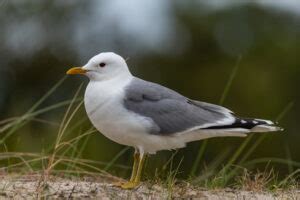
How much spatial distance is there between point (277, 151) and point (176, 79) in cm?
265

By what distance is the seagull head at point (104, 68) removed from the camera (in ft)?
19.7

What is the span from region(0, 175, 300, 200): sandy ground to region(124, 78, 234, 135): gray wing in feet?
1.15

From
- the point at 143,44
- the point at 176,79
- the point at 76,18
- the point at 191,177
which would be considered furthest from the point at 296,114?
the point at 191,177

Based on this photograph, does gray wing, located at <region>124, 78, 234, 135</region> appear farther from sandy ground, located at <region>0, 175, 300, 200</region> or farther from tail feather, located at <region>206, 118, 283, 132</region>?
sandy ground, located at <region>0, 175, 300, 200</region>

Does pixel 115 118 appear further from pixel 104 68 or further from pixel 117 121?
pixel 104 68

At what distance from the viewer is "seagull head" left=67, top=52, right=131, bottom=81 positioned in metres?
6.01

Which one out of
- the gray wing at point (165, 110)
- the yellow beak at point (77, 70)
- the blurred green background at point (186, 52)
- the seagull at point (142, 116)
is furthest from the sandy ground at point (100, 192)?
the blurred green background at point (186, 52)

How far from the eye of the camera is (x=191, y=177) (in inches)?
240

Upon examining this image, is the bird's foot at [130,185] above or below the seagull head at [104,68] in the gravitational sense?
below

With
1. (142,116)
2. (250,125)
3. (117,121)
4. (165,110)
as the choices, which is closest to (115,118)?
(117,121)

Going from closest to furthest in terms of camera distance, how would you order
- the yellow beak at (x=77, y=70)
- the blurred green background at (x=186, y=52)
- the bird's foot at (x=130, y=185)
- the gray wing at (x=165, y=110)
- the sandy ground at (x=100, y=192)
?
the sandy ground at (x=100, y=192) < the bird's foot at (x=130, y=185) < the gray wing at (x=165, y=110) < the yellow beak at (x=77, y=70) < the blurred green background at (x=186, y=52)

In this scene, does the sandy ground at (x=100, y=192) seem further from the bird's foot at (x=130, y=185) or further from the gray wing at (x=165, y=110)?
the gray wing at (x=165, y=110)

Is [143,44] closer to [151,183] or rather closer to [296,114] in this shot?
[296,114]

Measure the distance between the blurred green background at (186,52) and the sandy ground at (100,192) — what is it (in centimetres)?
657
